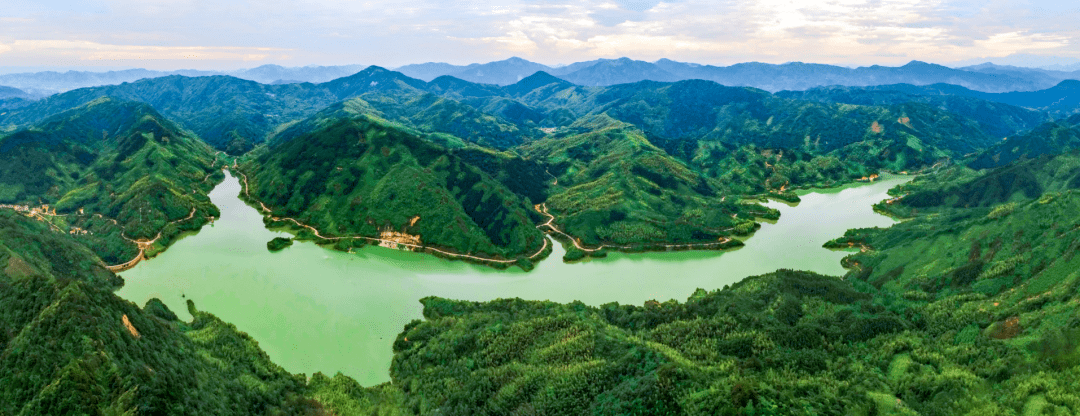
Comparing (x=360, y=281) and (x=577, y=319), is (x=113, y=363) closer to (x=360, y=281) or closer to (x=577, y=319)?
(x=360, y=281)

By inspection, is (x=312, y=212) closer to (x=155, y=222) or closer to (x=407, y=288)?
(x=155, y=222)

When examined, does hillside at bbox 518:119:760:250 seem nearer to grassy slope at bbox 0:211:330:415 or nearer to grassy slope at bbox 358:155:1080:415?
grassy slope at bbox 358:155:1080:415

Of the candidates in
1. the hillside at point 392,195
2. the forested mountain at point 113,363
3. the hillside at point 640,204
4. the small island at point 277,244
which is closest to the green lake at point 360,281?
the small island at point 277,244

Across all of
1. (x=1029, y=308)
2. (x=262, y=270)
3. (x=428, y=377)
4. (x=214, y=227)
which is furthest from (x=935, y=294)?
(x=214, y=227)

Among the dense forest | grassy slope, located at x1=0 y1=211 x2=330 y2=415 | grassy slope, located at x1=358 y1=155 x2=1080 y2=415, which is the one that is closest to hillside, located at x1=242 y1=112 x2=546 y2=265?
the dense forest

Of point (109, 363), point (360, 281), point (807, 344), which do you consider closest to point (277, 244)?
point (360, 281)
